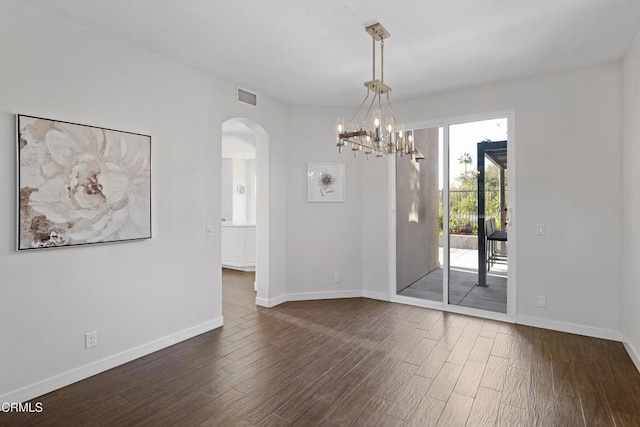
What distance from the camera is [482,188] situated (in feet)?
14.4

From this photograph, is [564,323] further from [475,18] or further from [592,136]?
[475,18]

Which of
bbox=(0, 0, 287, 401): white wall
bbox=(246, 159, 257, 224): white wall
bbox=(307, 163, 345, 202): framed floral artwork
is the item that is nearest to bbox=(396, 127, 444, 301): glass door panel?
bbox=(307, 163, 345, 202): framed floral artwork

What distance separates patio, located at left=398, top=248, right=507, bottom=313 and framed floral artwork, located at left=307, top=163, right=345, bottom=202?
168 centimetres

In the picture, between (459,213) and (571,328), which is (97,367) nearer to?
(459,213)

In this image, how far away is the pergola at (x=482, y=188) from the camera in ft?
13.8

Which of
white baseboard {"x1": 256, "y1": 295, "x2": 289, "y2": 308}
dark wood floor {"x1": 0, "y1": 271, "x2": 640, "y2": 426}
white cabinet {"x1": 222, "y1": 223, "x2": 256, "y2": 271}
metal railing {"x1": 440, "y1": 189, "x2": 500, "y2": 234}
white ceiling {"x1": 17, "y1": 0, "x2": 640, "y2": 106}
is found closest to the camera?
dark wood floor {"x1": 0, "y1": 271, "x2": 640, "y2": 426}

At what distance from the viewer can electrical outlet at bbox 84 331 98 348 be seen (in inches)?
110

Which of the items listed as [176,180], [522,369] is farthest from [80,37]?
[522,369]

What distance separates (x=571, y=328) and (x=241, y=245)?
18.2ft

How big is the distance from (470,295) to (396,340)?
155cm

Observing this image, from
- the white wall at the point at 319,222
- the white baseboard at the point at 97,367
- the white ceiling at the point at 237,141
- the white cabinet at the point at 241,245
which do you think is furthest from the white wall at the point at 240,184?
the white baseboard at the point at 97,367

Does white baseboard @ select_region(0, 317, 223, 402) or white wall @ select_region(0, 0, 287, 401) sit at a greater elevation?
white wall @ select_region(0, 0, 287, 401)

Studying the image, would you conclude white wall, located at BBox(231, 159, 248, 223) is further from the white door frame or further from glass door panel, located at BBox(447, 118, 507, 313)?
glass door panel, located at BBox(447, 118, 507, 313)

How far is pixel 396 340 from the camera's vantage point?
3.54 metres
